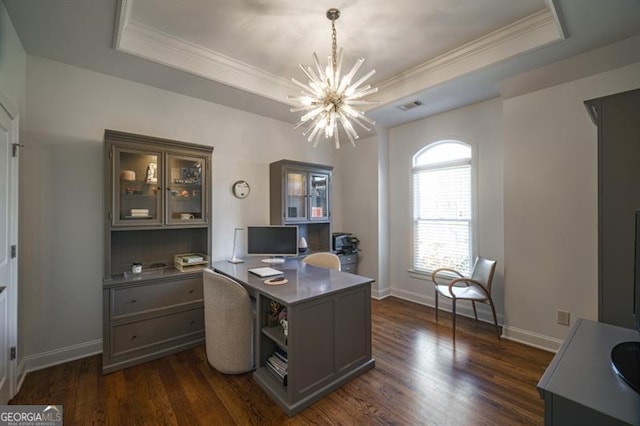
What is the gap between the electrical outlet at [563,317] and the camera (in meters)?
2.65

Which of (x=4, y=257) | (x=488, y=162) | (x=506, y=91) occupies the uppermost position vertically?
(x=506, y=91)

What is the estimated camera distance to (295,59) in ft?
9.66

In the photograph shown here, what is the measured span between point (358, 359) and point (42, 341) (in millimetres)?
2837

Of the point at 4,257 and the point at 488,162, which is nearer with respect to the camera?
the point at 4,257

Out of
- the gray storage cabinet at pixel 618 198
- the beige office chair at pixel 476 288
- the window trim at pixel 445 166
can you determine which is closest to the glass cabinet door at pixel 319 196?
the window trim at pixel 445 166

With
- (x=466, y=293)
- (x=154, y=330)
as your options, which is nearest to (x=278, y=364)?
(x=154, y=330)

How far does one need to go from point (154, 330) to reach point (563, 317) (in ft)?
13.2

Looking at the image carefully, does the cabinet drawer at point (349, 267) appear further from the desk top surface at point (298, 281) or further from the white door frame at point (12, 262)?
the white door frame at point (12, 262)

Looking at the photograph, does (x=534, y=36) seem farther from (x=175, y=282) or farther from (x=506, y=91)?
(x=175, y=282)

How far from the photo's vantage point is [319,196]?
13.9ft

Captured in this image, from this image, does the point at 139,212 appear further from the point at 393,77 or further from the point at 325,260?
the point at 393,77

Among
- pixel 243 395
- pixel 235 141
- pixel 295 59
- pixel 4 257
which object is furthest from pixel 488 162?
pixel 4 257

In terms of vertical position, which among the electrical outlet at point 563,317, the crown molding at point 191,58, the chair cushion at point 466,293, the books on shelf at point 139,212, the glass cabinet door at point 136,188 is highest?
the crown molding at point 191,58

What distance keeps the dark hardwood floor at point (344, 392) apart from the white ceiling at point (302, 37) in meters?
2.83
